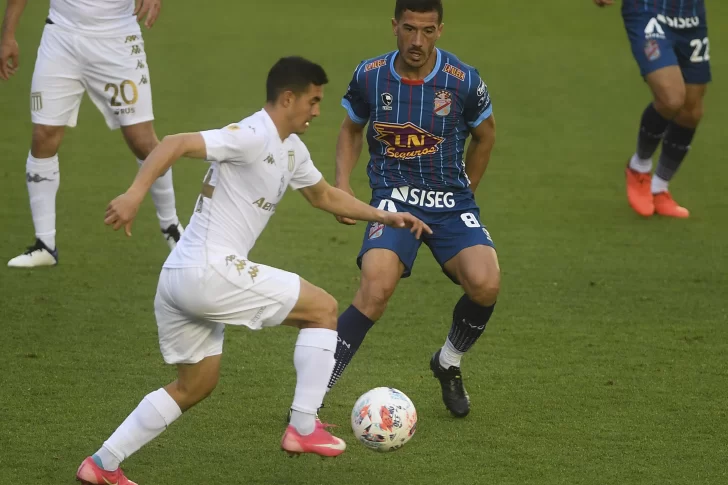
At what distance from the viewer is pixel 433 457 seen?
446cm

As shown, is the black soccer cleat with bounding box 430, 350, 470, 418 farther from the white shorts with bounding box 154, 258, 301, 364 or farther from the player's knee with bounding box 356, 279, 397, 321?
the white shorts with bounding box 154, 258, 301, 364

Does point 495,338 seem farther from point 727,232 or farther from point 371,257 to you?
point 727,232

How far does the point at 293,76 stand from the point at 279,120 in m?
0.17

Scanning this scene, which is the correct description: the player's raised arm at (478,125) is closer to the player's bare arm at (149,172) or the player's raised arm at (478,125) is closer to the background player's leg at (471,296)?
the background player's leg at (471,296)

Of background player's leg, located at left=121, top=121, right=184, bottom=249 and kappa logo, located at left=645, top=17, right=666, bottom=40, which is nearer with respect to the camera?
background player's leg, located at left=121, top=121, right=184, bottom=249

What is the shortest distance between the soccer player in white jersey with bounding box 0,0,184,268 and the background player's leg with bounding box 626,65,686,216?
3358mm

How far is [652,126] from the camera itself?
8055 millimetres

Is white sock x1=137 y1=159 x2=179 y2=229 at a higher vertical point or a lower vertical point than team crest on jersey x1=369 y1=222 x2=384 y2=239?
lower

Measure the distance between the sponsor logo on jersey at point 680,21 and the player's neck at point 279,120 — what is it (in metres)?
4.39

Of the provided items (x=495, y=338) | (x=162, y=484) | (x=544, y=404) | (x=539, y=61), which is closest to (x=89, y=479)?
(x=162, y=484)

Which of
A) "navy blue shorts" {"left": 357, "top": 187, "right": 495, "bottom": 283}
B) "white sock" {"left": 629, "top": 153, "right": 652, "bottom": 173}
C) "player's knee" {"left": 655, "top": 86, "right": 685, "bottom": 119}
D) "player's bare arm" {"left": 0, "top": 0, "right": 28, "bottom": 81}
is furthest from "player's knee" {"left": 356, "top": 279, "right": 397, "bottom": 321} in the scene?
"white sock" {"left": 629, "top": 153, "right": 652, "bottom": 173}

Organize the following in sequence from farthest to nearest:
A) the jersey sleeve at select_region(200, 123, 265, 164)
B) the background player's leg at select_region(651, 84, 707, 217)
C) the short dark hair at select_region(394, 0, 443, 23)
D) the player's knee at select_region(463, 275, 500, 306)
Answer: the background player's leg at select_region(651, 84, 707, 217) < the short dark hair at select_region(394, 0, 443, 23) < the player's knee at select_region(463, 275, 500, 306) < the jersey sleeve at select_region(200, 123, 265, 164)

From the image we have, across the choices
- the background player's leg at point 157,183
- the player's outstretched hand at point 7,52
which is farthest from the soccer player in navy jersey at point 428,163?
the player's outstretched hand at point 7,52

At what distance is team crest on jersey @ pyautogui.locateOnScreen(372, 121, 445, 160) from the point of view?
5.17 metres
